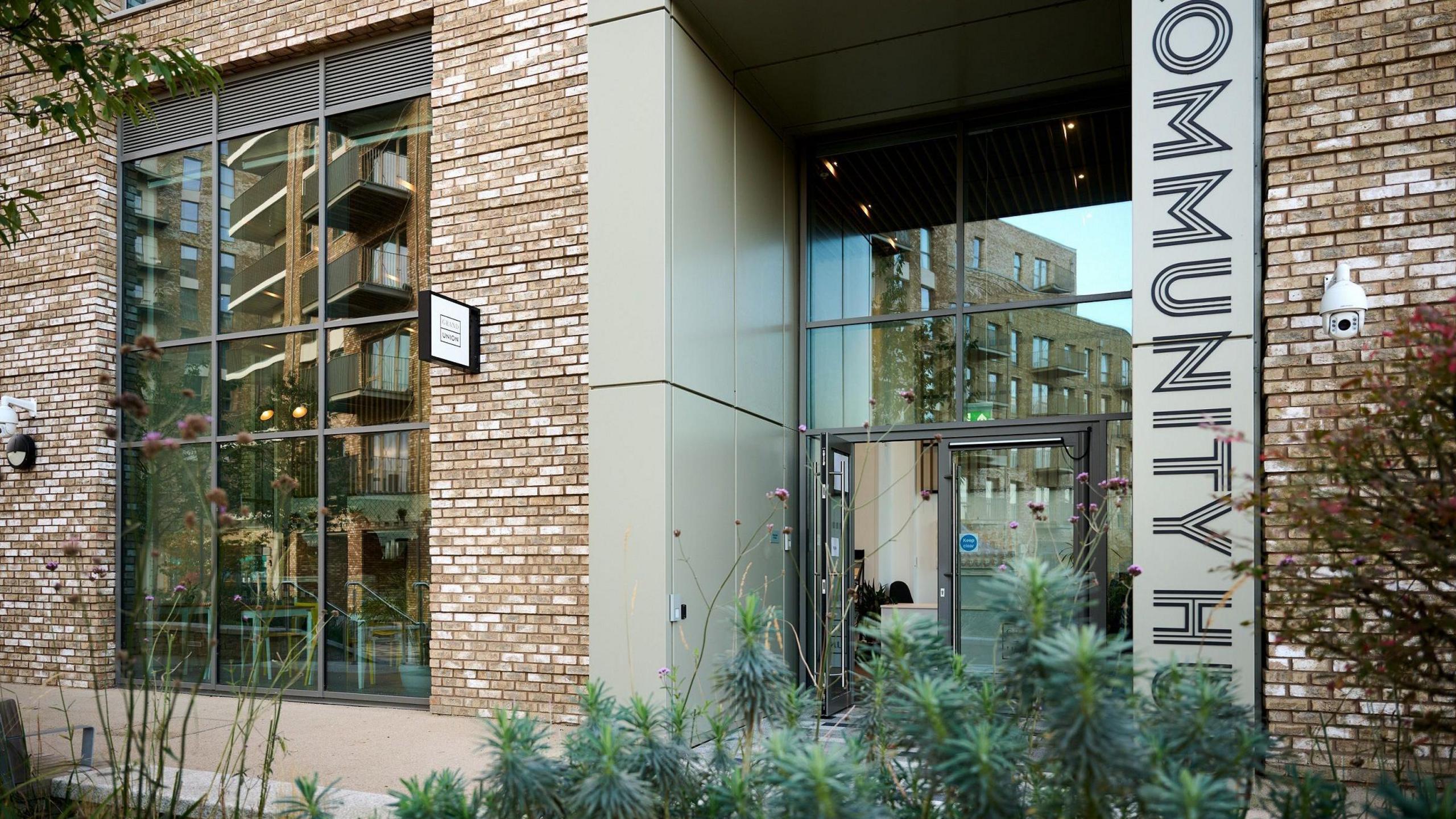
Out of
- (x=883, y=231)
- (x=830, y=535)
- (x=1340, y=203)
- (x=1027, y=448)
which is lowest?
(x=830, y=535)

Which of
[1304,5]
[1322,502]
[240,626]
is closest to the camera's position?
[1322,502]

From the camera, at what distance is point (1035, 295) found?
7883mm

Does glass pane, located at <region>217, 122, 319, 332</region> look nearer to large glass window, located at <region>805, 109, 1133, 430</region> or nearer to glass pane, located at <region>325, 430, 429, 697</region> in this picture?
glass pane, located at <region>325, 430, 429, 697</region>

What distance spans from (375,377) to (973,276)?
16.0 feet

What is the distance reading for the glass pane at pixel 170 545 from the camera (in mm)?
8672

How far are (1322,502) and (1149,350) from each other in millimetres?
2522

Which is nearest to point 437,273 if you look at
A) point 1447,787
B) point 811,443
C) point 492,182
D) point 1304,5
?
point 492,182

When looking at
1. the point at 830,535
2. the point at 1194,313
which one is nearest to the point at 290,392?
the point at 830,535

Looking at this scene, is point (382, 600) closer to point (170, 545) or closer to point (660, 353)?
point (170, 545)

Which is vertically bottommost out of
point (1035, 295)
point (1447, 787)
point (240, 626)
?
point (240, 626)

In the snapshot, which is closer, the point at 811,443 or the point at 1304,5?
the point at 1304,5

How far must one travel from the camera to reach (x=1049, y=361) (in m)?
7.73

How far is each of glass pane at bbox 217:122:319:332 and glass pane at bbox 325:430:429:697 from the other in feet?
4.59

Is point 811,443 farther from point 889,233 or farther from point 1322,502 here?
point 1322,502
